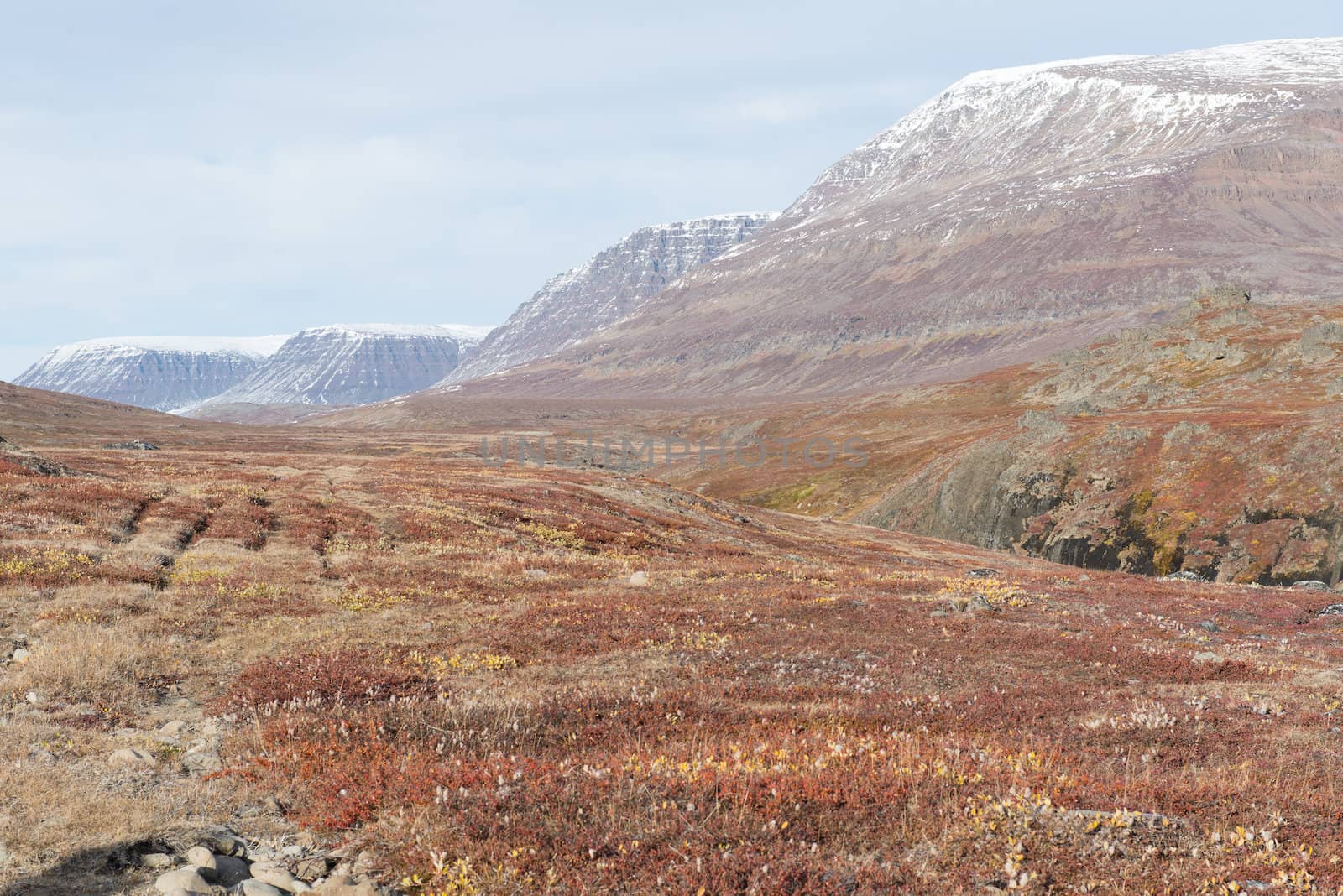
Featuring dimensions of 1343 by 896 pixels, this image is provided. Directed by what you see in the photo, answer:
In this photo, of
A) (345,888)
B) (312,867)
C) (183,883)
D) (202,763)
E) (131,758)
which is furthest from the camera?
(202,763)

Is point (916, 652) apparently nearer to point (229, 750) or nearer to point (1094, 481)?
point (229, 750)

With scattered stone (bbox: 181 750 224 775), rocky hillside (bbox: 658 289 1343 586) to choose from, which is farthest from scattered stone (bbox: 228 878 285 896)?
rocky hillside (bbox: 658 289 1343 586)

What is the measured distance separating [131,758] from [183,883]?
3757mm

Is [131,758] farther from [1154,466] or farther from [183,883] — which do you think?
[1154,466]

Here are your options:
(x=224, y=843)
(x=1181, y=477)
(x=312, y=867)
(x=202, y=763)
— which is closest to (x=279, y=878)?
(x=312, y=867)

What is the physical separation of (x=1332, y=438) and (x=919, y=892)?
62.4m

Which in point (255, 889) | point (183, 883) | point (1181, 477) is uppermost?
point (183, 883)

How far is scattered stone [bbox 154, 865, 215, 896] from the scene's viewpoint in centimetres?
701

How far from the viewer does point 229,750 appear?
10.3 metres

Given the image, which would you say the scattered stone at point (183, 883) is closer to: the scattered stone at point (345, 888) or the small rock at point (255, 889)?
the small rock at point (255, 889)

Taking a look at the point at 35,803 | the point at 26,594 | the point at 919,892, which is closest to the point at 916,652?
the point at 919,892

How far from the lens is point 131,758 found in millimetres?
9891

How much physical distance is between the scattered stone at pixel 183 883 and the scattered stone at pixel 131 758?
10.8 feet

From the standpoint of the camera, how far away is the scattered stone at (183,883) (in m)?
7.01
